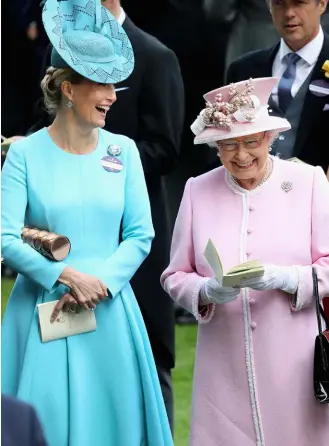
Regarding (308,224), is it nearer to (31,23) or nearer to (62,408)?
(62,408)

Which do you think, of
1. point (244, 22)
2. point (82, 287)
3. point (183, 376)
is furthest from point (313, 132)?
point (183, 376)

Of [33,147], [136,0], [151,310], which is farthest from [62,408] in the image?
[136,0]

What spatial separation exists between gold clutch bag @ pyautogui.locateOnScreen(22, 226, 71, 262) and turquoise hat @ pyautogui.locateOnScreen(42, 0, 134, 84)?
0.61 meters

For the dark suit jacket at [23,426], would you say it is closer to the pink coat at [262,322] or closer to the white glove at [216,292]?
the white glove at [216,292]

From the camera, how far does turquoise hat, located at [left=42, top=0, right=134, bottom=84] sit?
4922mm

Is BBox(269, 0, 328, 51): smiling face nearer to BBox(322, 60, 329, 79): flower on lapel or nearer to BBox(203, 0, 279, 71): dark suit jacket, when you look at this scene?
BBox(322, 60, 329, 79): flower on lapel

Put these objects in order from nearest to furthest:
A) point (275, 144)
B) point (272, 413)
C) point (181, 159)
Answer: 1. point (272, 413)
2. point (275, 144)
3. point (181, 159)

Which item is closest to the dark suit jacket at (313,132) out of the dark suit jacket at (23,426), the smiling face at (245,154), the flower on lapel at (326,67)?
the flower on lapel at (326,67)

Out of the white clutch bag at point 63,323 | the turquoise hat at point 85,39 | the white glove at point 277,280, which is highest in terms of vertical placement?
the turquoise hat at point 85,39

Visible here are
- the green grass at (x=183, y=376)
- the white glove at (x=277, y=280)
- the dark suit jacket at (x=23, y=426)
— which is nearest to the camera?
the dark suit jacket at (x=23, y=426)

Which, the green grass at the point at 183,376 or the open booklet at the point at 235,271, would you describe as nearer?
the open booklet at the point at 235,271

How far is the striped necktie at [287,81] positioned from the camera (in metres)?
Result: 6.00

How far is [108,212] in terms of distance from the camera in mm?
4992

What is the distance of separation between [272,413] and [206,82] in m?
2.59
